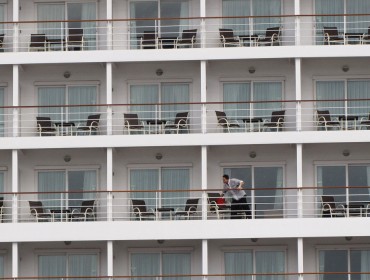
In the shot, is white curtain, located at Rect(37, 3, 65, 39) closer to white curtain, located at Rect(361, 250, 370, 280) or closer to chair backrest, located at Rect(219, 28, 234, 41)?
chair backrest, located at Rect(219, 28, 234, 41)

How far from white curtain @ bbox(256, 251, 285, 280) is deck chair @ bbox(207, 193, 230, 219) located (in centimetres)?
178

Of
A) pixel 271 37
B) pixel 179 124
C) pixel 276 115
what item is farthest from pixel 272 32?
pixel 179 124

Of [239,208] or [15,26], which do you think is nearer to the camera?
A: [239,208]

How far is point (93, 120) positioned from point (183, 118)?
100 inches

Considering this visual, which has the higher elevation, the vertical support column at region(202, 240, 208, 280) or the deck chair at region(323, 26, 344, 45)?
the deck chair at region(323, 26, 344, 45)

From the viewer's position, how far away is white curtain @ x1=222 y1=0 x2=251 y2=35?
2313 inches

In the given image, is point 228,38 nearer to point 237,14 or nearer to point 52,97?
point 237,14

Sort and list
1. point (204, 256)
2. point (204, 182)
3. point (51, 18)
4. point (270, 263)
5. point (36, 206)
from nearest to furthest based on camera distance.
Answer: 1. point (204, 256)
2. point (204, 182)
3. point (36, 206)
4. point (270, 263)
5. point (51, 18)

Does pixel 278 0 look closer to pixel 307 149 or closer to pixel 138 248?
pixel 307 149

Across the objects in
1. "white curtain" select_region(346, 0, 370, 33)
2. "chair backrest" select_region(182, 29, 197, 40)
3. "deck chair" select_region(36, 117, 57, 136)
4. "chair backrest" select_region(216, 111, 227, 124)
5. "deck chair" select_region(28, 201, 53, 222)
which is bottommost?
"deck chair" select_region(28, 201, 53, 222)

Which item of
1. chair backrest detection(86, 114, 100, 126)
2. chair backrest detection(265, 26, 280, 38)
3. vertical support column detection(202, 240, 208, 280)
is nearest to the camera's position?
vertical support column detection(202, 240, 208, 280)

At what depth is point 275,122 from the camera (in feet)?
188

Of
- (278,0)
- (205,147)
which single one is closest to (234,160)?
(205,147)

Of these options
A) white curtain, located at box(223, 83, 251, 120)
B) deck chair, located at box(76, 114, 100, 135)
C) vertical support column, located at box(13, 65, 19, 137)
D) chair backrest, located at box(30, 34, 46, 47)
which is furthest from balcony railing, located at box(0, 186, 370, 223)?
chair backrest, located at box(30, 34, 46, 47)
